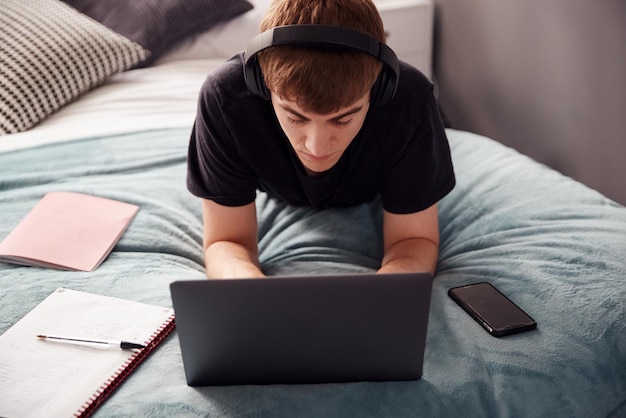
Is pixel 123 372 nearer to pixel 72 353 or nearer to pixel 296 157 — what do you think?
pixel 72 353

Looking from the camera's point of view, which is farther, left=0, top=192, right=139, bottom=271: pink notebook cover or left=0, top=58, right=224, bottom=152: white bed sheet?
left=0, top=58, right=224, bottom=152: white bed sheet

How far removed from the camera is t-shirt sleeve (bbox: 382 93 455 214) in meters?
1.23

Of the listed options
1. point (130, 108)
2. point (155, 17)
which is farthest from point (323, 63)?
point (155, 17)

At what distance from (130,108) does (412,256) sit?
1.02 meters

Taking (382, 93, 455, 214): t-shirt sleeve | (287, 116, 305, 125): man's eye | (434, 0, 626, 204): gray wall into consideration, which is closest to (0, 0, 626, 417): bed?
(382, 93, 455, 214): t-shirt sleeve

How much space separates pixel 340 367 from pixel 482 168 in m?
0.77

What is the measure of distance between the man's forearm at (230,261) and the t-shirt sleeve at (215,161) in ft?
0.27

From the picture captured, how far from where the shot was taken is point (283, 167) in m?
1.29

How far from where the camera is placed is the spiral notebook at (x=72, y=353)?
0.95m

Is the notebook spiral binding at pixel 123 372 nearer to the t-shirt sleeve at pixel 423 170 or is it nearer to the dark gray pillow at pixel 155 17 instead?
the t-shirt sleeve at pixel 423 170

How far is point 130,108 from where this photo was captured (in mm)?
1903

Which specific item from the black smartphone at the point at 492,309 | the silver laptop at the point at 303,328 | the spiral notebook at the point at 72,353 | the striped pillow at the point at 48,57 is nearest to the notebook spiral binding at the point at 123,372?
the spiral notebook at the point at 72,353

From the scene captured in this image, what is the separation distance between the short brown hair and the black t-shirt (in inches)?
8.4

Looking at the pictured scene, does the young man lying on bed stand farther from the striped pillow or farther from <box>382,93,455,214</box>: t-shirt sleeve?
the striped pillow
